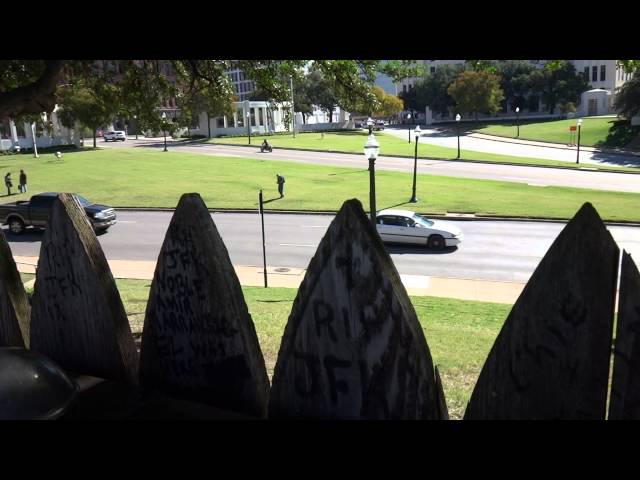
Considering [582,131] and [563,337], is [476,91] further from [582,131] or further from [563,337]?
[563,337]

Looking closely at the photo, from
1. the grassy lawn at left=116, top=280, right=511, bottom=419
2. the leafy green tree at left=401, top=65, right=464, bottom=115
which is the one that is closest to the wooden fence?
the grassy lawn at left=116, top=280, right=511, bottom=419

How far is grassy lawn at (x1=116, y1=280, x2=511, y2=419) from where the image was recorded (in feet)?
25.6

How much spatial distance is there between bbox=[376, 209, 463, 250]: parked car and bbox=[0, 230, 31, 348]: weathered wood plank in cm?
1873

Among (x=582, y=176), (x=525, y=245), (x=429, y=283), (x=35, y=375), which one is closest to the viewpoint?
(x=35, y=375)

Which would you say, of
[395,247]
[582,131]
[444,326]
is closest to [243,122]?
[582,131]

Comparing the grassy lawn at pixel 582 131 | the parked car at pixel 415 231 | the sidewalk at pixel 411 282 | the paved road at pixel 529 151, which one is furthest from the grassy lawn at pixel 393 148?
the sidewalk at pixel 411 282

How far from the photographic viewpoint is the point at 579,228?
6.24 feet

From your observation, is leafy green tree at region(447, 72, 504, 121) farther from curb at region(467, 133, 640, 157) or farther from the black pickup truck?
the black pickup truck

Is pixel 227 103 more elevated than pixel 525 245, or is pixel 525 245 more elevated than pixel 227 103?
pixel 227 103

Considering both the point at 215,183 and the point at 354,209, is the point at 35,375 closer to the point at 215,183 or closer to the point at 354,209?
the point at 354,209

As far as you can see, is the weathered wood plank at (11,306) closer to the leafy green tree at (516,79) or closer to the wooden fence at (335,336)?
the wooden fence at (335,336)
